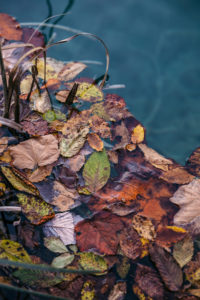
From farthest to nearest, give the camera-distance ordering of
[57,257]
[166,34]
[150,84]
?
1. [166,34]
2. [150,84]
3. [57,257]

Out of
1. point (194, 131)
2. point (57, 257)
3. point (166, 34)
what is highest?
point (166, 34)

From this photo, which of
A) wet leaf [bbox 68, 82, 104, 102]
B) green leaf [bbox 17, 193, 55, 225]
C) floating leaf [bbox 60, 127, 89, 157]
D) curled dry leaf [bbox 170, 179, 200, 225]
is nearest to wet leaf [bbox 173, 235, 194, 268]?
curled dry leaf [bbox 170, 179, 200, 225]

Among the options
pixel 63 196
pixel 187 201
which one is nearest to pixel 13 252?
pixel 63 196

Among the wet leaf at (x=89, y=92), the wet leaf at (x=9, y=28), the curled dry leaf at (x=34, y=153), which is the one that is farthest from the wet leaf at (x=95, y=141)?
the wet leaf at (x=9, y=28)

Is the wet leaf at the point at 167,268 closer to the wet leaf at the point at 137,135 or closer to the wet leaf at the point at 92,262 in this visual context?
the wet leaf at the point at 92,262

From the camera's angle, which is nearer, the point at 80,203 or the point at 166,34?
the point at 80,203

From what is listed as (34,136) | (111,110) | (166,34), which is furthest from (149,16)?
(34,136)

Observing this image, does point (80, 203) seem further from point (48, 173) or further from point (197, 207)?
point (197, 207)

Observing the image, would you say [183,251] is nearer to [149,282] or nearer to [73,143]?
[149,282]
